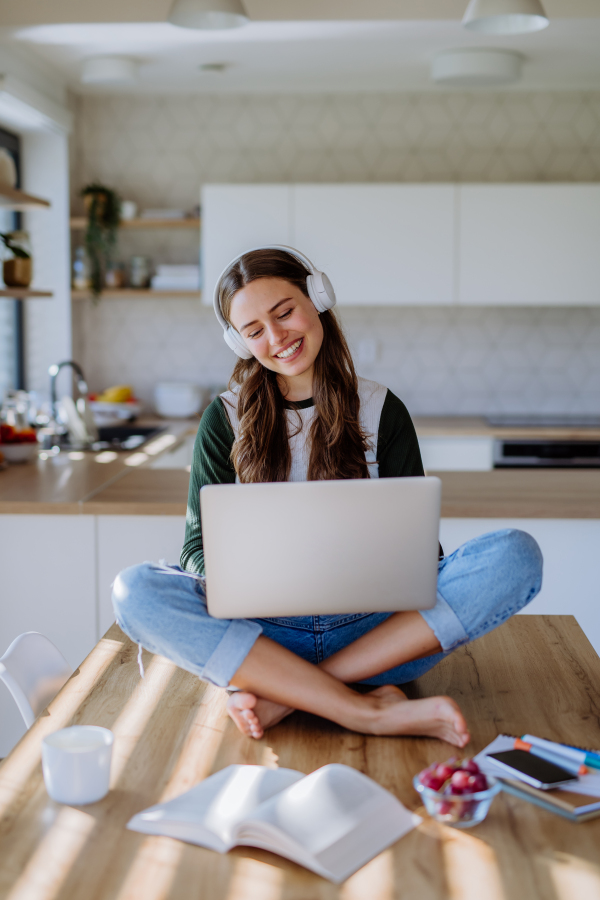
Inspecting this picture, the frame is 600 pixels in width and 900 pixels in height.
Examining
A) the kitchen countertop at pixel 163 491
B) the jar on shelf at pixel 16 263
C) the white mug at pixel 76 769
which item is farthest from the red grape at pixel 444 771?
the jar on shelf at pixel 16 263

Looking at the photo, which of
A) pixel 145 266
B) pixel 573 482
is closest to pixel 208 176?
pixel 145 266

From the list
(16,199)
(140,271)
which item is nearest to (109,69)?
(140,271)

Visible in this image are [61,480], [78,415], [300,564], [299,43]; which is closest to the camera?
[300,564]

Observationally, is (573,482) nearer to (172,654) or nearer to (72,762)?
(172,654)

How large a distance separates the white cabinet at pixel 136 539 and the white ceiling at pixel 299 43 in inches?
80.9

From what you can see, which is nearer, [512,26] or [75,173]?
[512,26]

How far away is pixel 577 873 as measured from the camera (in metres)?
1.08

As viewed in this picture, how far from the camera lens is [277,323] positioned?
181cm

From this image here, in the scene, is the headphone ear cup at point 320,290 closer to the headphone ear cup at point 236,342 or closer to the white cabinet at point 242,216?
the headphone ear cup at point 236,342

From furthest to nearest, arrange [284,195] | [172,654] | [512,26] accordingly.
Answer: [284,195], [512,26], [172,654]

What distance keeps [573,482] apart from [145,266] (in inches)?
106

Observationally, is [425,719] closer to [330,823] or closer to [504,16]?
[330,823]

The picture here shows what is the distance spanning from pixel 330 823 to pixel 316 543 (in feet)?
1.36

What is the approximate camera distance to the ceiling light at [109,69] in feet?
13.0
